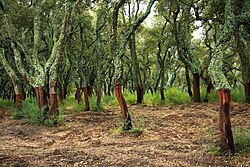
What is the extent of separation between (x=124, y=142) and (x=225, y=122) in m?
3.15

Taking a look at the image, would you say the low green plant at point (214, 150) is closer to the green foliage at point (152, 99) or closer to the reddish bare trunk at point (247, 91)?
the reddish bare trunk at point (247, 91)

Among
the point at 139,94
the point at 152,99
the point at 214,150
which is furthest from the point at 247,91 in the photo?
the point at 214,150

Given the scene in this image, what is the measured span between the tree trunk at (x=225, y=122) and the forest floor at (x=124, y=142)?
0.24m

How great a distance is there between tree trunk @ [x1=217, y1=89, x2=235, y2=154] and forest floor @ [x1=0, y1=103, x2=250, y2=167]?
242 millimetres

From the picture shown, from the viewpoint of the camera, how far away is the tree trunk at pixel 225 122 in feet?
19.8

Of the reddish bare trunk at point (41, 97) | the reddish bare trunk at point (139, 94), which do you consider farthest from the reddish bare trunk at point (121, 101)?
the reddish bare trunk at point (139, 94)

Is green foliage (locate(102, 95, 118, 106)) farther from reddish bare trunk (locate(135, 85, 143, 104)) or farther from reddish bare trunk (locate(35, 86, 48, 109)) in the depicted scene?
reddish bare trunk (locate(35, 86, 48, 109))

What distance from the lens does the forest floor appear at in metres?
6.12

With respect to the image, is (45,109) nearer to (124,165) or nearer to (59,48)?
(59,48)

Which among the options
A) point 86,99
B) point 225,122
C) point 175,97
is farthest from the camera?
point 175,97

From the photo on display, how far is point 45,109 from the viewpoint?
11.7m

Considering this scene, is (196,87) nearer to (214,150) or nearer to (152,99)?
(152,99)

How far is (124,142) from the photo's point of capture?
832 cm

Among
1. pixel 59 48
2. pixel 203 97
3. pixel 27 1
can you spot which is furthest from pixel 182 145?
pixel 27 1
